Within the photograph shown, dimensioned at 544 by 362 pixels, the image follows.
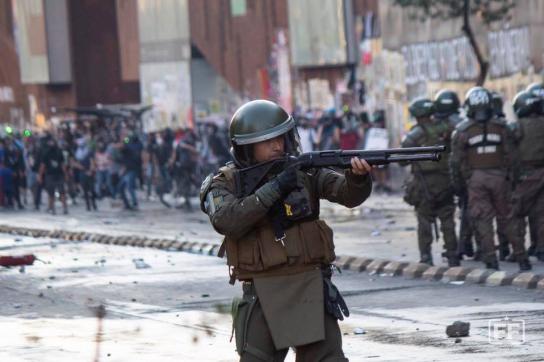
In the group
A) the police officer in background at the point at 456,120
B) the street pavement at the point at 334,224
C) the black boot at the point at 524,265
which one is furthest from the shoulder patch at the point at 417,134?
the black boot at the point at 524,265

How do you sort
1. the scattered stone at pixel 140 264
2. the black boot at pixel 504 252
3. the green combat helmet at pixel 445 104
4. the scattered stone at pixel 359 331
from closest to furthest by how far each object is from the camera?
the scattered stone at pixel 359 331 → the green combat helmet at pixel 445 104 → the black boot at pixel 504 252 → the scattered stone at pixel 140 264

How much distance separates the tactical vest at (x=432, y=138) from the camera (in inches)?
590

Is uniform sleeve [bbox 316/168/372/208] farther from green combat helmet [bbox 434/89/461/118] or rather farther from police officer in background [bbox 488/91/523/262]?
green combat helmet [bbox 434/89/461/118]

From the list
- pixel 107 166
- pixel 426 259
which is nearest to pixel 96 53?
pixel 107 166

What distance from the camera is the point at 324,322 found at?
254 inches

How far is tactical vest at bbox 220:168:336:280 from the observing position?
21.2 ft

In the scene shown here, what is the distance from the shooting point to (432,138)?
15023 millimetres

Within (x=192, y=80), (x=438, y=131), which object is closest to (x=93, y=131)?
(x=192, y=80)

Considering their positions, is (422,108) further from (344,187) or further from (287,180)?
(287,180)

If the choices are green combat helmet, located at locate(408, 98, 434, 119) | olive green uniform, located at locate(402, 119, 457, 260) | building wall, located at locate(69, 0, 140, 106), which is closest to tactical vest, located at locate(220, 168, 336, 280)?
olive green uniform, located at locate(402, 119, 457, 260)

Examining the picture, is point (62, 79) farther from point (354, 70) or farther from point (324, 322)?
point (324, 322)

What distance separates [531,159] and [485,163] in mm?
1105

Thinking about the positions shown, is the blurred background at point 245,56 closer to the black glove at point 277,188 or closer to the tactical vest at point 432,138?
the tactical vest at point 432,138

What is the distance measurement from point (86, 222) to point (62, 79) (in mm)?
29787
